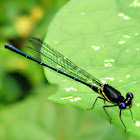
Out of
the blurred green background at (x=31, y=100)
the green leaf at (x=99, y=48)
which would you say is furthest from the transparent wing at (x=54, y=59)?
the blurred green background at (x=31, y=100)

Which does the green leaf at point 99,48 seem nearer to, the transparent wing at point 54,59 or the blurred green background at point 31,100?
the transparent wing at point 54,59

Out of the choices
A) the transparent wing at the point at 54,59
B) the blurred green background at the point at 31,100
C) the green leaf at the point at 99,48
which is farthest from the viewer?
the blurred green background at the point at 31,100

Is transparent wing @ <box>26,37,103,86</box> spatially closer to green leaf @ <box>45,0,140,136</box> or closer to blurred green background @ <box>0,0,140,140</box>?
green leaf @ <box>45,0,140,136</box>

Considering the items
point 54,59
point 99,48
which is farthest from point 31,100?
point 99,48

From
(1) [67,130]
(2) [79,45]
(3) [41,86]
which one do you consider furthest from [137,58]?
(3) [41,86]

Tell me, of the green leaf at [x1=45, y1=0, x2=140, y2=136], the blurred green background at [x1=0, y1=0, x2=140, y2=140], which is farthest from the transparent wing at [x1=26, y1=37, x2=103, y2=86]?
the blurred green background at [x1=0, y1=0, x2=140, y2=140]

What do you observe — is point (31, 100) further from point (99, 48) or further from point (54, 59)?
point (99, 48)
